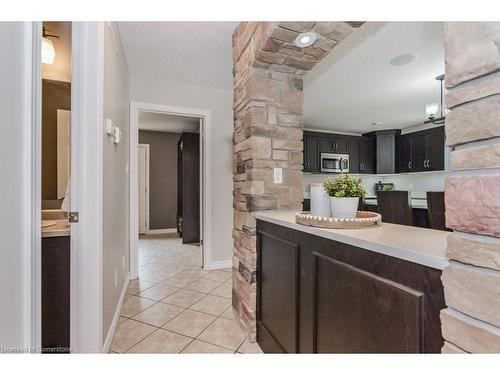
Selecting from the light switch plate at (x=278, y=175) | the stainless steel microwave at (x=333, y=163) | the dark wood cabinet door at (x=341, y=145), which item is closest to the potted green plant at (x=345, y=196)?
the light switch plate at (x=278, y=175)

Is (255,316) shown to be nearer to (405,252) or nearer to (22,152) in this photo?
(405,252)

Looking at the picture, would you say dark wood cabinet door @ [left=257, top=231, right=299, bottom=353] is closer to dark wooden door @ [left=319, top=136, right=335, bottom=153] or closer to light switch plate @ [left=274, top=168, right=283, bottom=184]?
light switch plate @ [left=274, top=168, right=283, bottom=184]

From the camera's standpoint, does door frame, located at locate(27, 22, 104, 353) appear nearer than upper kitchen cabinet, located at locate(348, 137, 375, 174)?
Yes

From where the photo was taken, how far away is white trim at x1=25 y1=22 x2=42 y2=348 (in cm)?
76

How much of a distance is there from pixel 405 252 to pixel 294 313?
0.79 metres

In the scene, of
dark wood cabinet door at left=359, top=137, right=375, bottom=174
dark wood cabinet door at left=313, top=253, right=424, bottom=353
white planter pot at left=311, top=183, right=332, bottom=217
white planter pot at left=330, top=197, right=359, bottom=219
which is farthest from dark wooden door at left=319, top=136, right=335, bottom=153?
dark wood cabinet door at left=313, top=253, right=424, bottom=353

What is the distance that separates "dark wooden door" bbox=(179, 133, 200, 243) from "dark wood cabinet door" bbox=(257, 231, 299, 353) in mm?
3266

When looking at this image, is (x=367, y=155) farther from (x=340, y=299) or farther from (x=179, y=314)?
(x=340, y=299)

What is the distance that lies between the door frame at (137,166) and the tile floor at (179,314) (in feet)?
0.97

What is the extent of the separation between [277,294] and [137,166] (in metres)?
2.41

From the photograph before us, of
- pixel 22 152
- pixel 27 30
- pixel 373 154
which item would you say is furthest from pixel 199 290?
pixel 373 154

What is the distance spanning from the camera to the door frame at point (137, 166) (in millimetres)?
3096

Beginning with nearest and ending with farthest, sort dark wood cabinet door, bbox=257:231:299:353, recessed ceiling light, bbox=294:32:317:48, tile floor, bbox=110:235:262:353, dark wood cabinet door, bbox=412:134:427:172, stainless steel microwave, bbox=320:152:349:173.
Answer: dark wood cabinet door, bbox=257:231:299:353 → recessed ceiling light, bbox=294:32:317:48 → tile floor, bbox=110:235:262:353 → dark wood cabinet door, bbox=412:134:427:172 → stainless steel microwave, bbox=320:152:349:173

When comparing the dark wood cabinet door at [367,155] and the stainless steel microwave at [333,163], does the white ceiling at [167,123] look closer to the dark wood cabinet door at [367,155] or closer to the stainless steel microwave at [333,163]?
the stainless steel microwave at [333,163]
